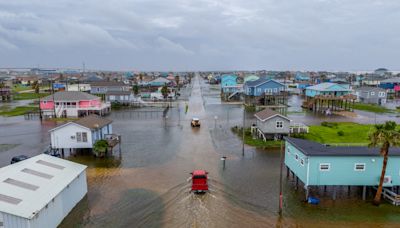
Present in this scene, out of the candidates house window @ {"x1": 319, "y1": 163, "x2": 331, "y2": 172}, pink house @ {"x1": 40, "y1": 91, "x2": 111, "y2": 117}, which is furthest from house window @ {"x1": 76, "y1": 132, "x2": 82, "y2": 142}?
pink house @ {"x1": 40, "y1": 91, "x2": 111, "y2": 117}

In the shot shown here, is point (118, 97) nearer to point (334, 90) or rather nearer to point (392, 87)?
point (334, 90)

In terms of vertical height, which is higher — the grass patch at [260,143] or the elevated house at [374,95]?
the elevated house at [374,95]

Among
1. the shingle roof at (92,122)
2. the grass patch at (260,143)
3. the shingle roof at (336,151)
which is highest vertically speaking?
the shingle roof at (92,122)

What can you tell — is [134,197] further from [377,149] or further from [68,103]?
[68,103]

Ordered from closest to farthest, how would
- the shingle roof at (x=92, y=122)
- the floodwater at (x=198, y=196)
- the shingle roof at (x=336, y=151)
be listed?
1. the floodwater at (x=198, y=196)
2. the shingle roof at (x=336, y=151)
3. the shingle roof at (x=92, y=122)

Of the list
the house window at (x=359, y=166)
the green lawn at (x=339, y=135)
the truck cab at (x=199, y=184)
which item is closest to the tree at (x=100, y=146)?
the truck cab at (x=199, y=184)

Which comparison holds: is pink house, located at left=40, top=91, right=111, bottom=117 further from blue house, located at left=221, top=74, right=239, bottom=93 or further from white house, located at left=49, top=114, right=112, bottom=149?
blue house, located at left=221, top=74, right=239, bottom=93

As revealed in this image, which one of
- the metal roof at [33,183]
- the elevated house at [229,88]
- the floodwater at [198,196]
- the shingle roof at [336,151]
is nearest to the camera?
the metal roof at [33,183]

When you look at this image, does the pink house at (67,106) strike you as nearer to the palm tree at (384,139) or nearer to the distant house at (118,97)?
the distant house at (118,97)
